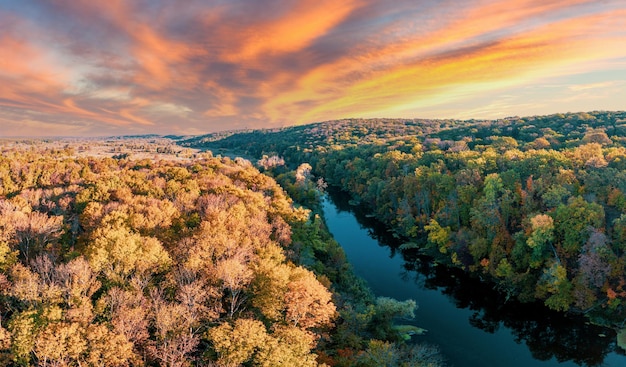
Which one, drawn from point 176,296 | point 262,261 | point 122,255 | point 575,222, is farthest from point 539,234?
point 122,255

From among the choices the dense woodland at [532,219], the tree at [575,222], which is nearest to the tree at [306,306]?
the dense woodland at [532,219]

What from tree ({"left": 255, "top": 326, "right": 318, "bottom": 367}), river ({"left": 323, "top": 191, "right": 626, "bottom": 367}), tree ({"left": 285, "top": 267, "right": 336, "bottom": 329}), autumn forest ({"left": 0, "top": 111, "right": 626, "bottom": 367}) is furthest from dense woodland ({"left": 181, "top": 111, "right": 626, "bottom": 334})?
tree ({"left": 255, "top": 326, "right": 318, "bottom": 367})

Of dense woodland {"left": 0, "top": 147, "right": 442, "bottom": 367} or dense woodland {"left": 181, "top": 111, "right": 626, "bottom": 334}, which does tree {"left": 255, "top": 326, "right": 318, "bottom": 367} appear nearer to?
dense woodland {"left": 0, "top": 147, "right": 442, "bottom": 367}

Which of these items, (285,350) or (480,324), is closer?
(285,350)

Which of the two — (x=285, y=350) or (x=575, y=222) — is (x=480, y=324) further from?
(x=285, y=350)

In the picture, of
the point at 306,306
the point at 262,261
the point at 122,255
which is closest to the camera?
the point at 306,306

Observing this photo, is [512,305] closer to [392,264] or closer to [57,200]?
[392,264]
